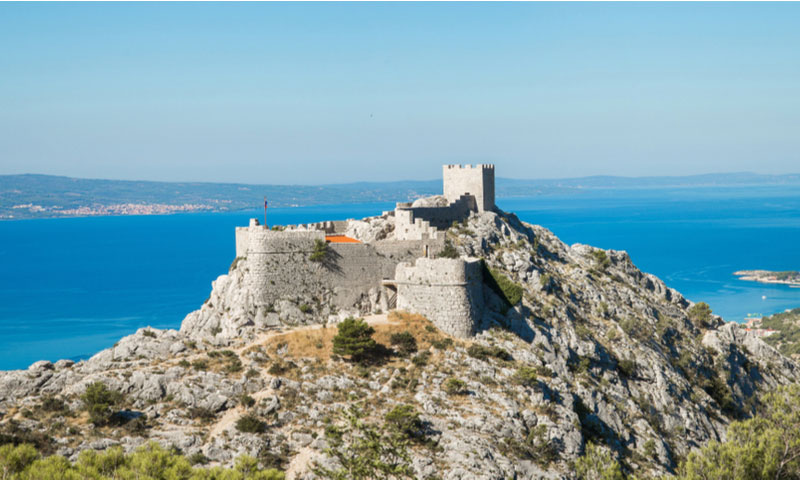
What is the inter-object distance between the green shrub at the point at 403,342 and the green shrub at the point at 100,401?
13.8m

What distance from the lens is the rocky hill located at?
108 ft

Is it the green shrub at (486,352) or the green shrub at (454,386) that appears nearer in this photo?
the green shrub at (454,386)

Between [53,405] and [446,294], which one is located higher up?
[446,294]

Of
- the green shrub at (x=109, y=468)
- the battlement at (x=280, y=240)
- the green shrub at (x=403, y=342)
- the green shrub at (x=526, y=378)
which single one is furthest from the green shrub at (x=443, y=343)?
the green shrub at (x=109, y=468)

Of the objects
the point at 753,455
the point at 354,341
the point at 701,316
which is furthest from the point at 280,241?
the point at 701,316

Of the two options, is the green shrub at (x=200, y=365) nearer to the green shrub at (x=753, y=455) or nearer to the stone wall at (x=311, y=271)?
the stone wall at (x=311, y=271)

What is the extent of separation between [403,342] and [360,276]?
Result: 6.01 meters

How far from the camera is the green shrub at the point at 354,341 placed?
38500 millimetres

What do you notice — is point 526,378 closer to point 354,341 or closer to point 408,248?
point 354,341

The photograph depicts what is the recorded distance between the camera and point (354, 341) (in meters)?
38.7

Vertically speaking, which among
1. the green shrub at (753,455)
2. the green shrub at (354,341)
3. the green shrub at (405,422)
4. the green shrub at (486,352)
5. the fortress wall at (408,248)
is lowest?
the green shrub at (753,455)

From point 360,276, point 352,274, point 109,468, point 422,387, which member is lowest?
point 422,387

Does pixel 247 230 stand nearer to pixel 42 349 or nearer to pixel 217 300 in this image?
pixel 217 300

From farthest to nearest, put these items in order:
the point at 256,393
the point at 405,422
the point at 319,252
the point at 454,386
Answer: the point at 319,252, the point at 454,386, the point at 256,393, the point at 405,422
